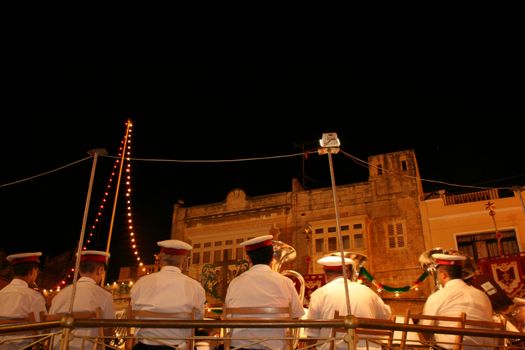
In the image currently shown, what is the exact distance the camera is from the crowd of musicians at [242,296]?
14.3ft

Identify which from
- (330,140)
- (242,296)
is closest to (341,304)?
(242,296)

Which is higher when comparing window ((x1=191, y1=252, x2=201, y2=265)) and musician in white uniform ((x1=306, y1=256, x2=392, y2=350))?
window ((x1=191, y1=252, x2=201, y2=265))

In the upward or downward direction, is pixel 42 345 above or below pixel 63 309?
below

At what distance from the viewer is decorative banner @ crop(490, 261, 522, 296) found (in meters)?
15.7

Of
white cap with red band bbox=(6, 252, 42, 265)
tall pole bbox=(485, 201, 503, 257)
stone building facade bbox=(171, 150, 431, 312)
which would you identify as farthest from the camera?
stone building facade bbox=(171, 150, 431, 312)

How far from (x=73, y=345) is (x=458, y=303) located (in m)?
4.12

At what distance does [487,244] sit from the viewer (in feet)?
59.6

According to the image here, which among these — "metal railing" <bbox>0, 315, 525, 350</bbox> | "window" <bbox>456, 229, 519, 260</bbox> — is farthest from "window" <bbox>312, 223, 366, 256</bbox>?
"metal railing" <bbox>0, 315, 525, 350</bbox>

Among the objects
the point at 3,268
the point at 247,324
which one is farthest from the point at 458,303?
the point at 3,268

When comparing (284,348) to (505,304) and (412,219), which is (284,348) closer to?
(505,304)

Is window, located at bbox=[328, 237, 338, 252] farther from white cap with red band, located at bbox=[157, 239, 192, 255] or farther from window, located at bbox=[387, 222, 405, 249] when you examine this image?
white cap with red band, located at bbox=[157, 239, 192, 255]

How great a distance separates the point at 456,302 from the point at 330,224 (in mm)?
16522

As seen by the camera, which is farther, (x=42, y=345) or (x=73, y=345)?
(x=42, y=345)

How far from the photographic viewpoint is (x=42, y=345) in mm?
5078
